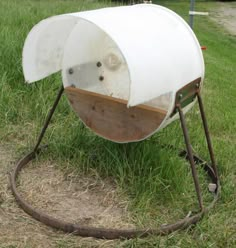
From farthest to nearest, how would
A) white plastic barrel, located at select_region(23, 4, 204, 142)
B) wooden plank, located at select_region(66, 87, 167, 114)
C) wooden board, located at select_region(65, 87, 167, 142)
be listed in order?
wooden board, located at select_region(65, 87, 167, 142)
wooden plank, located at select_region(66, 87, 167, 114)
white plastic barrel, located at select_region(23, 4, 204, 142)

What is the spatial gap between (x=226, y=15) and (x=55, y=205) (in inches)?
611

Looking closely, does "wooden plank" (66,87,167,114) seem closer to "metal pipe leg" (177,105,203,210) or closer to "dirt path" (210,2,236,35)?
"metal pipe leg" (177,105,203,210)

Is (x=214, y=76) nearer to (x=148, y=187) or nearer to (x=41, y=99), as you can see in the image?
(x=41, y=99)

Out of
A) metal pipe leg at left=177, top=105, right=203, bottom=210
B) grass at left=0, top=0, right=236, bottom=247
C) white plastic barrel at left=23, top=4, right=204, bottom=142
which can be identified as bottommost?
grass at left=0, top=0, right=236, bottom=247

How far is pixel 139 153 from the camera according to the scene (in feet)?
11.3

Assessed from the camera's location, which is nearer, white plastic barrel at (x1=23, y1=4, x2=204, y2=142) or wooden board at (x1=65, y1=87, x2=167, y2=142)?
white plastic barrel at (x1=23, y1=4, x2=204, y2=142)

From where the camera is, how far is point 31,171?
11.8 feet

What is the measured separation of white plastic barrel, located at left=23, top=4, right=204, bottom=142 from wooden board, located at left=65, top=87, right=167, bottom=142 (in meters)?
0.09

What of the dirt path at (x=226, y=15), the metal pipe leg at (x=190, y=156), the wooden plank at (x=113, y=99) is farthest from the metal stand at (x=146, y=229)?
the dirt path at (x=226, y=15)

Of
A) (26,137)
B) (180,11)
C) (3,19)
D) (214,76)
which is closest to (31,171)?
(26,137)

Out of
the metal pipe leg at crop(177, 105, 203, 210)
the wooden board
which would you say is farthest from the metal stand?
the wooden board

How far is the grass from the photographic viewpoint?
3039mm

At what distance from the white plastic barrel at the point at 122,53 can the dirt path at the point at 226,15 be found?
1069cm

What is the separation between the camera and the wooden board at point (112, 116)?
10.9ft
